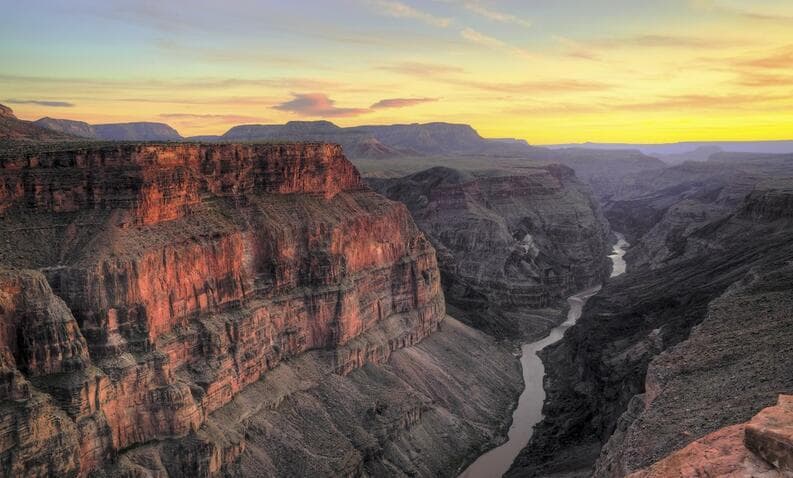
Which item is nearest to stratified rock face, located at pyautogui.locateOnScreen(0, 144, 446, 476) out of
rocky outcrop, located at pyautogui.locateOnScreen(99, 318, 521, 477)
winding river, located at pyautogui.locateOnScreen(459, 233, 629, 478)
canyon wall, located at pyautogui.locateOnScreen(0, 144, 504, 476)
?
canyon wall, located at pyautogui.locateOnScreen(0, 144, 504, 476)

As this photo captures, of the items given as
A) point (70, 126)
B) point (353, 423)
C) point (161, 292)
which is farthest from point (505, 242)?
point (70, 126)

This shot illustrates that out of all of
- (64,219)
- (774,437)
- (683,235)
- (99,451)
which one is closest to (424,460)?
(99,451)

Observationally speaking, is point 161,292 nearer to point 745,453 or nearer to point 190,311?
point 190,311

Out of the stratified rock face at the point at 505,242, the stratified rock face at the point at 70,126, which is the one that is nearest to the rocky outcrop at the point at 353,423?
the stratified rock face at the point at 505,242

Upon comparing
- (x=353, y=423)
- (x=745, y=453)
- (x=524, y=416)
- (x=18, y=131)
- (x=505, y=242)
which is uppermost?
(x=18, y=131)

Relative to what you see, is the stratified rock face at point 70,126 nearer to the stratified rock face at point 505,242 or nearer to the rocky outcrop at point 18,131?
the stratified rock face at point 505,242

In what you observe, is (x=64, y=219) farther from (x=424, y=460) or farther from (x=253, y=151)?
(x=424, y=460)
